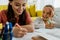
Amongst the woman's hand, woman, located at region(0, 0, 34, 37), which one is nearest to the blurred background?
woman, located at region(0, 0, 34, 37)

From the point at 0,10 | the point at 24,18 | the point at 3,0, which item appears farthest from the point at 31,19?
the point at 3,0

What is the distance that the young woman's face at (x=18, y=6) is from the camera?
56.2 inches

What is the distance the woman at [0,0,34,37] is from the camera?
1422 millimetres

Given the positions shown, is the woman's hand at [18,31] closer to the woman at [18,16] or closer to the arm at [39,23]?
the woman at [18,16]

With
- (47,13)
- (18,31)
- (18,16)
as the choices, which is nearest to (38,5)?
(47,13)

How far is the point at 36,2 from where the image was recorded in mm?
2160

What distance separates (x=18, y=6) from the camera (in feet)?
4.72

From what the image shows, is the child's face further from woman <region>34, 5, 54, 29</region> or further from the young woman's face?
the young woman's face

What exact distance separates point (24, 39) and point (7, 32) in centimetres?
23

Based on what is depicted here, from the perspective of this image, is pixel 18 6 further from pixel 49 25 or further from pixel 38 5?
pixel 38 5

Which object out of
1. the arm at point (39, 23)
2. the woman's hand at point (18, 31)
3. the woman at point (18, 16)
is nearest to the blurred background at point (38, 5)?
the arm at point (39, 23)

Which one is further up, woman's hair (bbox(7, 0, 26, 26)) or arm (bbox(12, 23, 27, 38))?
woman's hair (bbox(7, 0, 26, 26))

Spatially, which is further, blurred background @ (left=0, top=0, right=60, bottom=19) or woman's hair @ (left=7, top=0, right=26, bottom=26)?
blurred background @ (left=0, top=0, right=60, bottom=19)

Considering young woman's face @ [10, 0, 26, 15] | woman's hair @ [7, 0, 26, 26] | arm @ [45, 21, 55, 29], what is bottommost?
arm @ [45, 21, 55, 29]
